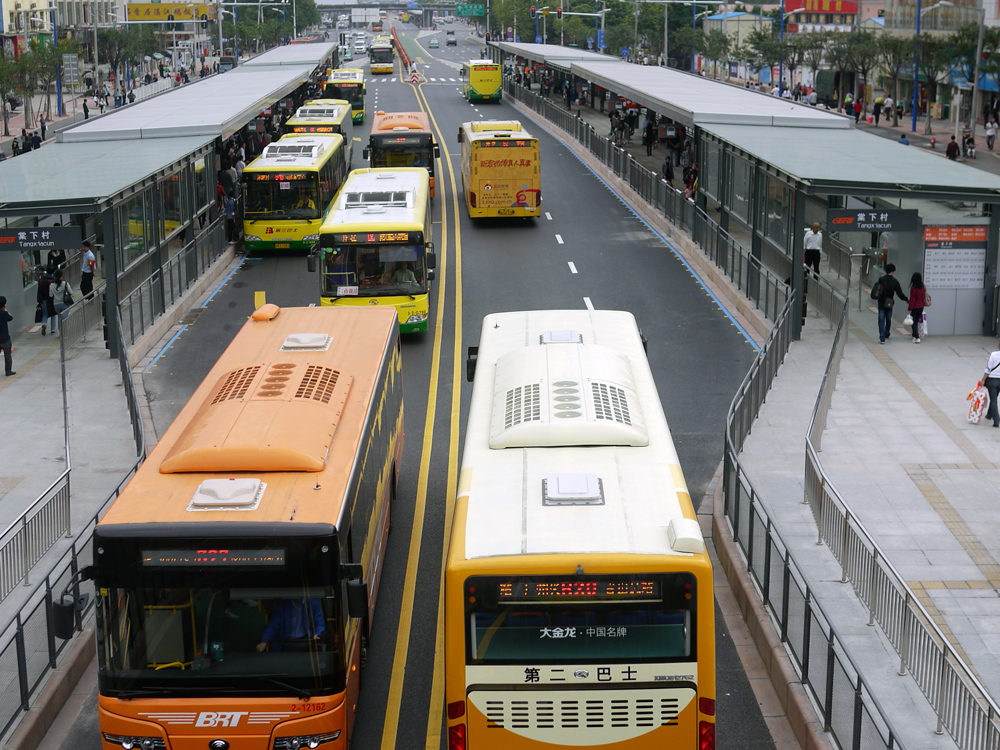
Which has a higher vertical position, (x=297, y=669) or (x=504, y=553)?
(x=504, y=553)

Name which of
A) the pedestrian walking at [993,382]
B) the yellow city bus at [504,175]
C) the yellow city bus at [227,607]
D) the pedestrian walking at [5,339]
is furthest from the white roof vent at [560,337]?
the yellow city bus at [504,175]

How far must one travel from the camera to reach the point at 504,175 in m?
36.3

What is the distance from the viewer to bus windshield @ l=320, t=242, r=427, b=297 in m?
23.7

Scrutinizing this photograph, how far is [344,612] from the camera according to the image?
932 cm

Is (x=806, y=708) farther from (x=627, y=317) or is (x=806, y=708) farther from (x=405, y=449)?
(x=405, y=449)

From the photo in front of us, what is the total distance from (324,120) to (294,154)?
11874 millimetres

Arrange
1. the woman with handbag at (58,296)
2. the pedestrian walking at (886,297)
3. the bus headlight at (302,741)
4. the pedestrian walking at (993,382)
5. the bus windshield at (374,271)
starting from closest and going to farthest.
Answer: the bus headlight at (302,741) → the pedestrian walking at (993,382) → the pedestrian walking at (886,297) → the bus windshield at (374,271) → the woman with handbag at (58,296)

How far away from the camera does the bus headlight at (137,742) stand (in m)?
8.98

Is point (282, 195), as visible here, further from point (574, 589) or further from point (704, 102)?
point (574, 589)

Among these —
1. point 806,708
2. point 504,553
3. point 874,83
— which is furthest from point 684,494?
point 874,83

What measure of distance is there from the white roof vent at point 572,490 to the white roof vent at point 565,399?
1.07 metres

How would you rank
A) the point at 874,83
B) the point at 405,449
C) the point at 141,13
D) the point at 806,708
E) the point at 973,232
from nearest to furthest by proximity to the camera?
the point at 806,708 → the point at 405,449 → the point at 973,232 → the point at 874,83 → the point at 141,13

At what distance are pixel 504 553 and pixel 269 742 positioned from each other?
2436 mm

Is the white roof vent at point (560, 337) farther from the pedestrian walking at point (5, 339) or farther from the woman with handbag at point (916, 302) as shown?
the pedestrian walking at point (5, 339)
